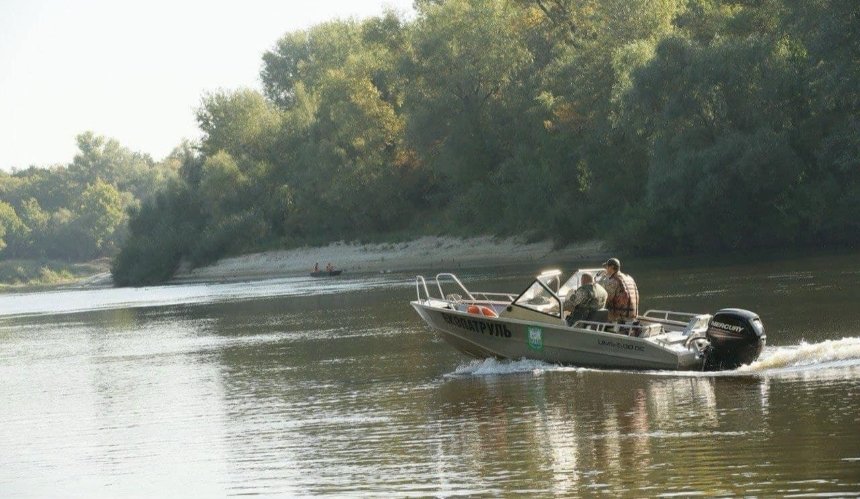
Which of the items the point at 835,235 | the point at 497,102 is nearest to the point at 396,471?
the point at 835,235

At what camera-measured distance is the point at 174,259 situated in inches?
4107

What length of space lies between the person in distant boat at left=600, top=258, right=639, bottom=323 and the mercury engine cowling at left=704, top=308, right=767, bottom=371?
6.22ft

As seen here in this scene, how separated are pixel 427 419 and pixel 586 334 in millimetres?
4269

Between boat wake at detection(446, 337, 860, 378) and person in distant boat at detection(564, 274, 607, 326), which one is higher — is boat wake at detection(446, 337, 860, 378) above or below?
below

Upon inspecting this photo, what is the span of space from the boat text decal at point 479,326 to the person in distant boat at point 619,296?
197cm

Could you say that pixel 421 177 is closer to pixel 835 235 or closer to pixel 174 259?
pixel 174 259

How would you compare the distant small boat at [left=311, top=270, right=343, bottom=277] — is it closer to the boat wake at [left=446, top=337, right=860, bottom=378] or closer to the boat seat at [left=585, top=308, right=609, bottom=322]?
the boat wake at [left=446, top=337, right=860, bottom=378]

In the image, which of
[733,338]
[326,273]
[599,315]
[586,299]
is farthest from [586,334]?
[326,273]

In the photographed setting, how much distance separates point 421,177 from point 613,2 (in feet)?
92.4

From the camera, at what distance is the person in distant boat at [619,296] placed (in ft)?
71.3

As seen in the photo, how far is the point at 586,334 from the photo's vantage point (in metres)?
21.3

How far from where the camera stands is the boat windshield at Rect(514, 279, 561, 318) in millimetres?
22578

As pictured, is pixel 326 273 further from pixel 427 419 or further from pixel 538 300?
pixel 427 419

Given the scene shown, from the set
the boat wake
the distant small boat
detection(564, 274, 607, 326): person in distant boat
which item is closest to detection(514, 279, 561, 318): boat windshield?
detection(564, 274, 607, 326): person in distant boat
